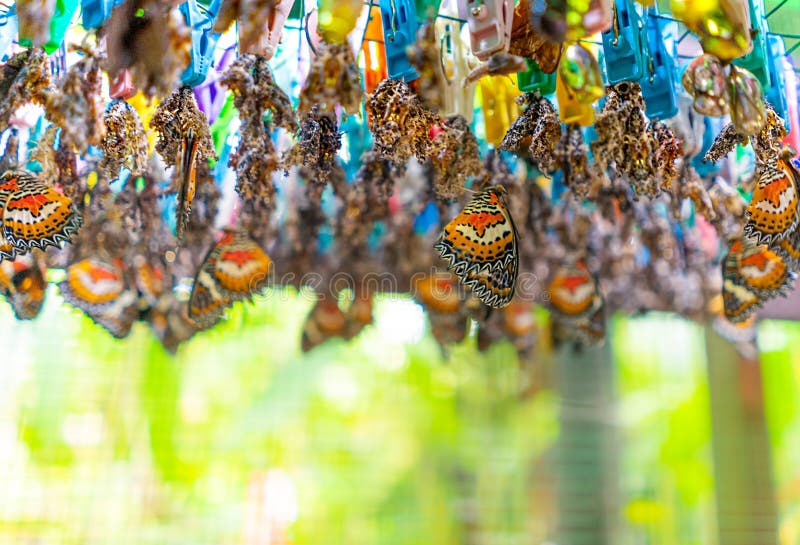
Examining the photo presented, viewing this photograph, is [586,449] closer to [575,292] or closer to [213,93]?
[575,292]

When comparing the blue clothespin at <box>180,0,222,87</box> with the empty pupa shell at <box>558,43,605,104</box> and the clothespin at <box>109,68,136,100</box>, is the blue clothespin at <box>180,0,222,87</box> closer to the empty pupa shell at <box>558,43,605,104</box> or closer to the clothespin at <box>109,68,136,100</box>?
the clothespin at <box>109,68,136,100</box>

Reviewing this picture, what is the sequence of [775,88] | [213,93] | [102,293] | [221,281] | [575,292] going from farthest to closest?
[575,292] < [102,293] < [221,281] < [213,93] < [775,88]

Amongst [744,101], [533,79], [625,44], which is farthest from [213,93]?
[744,101]

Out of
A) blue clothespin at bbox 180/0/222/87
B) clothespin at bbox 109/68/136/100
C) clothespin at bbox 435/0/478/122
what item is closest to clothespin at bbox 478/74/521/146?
clothespin at bbox 435/0/478/122

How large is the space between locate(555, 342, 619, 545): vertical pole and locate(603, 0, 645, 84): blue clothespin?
1725 millimetres

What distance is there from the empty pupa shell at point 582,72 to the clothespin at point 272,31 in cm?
33

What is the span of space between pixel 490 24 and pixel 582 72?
129mm

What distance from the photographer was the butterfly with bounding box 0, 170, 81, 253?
961mm

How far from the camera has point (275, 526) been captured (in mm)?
2533

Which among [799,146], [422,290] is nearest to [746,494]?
[422,290]

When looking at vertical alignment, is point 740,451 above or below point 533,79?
below

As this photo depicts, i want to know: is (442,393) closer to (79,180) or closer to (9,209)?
(79,180)

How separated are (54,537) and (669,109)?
7.18 feet

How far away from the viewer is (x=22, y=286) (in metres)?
1.37
